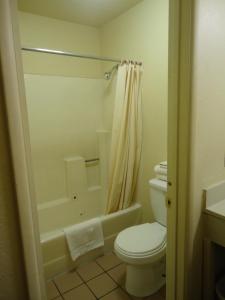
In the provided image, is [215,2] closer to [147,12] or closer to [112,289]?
[147,12]

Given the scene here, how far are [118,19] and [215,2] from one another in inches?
59.3

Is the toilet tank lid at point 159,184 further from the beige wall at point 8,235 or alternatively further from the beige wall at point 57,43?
the beige wall at point 57,43

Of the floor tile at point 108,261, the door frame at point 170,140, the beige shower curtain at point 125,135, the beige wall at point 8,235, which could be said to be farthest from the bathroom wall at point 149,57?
the beige wall at point 8,235

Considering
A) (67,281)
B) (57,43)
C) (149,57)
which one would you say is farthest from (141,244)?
(57,43)

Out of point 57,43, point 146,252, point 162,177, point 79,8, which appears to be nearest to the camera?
point 146,252

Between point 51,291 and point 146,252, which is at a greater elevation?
point 146,252

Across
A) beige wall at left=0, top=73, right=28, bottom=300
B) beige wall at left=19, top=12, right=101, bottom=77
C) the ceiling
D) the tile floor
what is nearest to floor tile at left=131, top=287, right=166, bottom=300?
the tile floor

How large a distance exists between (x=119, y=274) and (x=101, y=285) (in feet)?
0.63

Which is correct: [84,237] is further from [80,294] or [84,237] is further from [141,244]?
[141,244]

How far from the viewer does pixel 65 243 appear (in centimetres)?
197

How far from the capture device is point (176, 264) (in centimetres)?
129

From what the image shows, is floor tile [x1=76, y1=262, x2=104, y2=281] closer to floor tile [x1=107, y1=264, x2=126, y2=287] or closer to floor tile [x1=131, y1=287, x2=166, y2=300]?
floor tile [x1=107, y1=264, x2=126, y2=287]

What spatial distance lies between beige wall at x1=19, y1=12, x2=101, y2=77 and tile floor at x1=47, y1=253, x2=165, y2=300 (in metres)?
2.04

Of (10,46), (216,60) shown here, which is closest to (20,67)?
(10,46)
